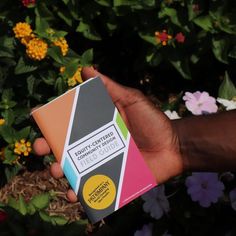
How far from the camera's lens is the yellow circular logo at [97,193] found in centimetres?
185

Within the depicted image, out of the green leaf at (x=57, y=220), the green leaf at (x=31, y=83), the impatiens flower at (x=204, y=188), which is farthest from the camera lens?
the green leaf at (x=31, y=83)

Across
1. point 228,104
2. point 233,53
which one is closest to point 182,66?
point 233,53

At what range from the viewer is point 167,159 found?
2.10 metres

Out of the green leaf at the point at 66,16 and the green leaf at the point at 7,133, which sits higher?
the green leaf at the point at 66,16

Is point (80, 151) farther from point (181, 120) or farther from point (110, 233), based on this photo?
point (110, 233)

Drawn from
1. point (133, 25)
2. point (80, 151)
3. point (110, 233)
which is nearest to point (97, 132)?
point (80, 151)

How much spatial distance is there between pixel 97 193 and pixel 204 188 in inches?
21.7

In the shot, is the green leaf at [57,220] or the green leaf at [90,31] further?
the green leaf at [90,31]

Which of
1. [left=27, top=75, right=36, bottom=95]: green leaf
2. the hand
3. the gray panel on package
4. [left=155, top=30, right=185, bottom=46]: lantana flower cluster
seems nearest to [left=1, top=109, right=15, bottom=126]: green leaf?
[left=27, top=75, right=36, bottom=95]: green leaf

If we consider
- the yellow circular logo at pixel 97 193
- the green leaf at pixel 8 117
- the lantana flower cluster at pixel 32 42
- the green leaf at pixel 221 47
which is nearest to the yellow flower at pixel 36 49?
the lantana flower cluster at pixel 32 42

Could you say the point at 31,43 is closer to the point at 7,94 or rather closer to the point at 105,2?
the point at 7,94

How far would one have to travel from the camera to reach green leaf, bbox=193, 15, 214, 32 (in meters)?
2.69

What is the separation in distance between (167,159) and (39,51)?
0.67 meters

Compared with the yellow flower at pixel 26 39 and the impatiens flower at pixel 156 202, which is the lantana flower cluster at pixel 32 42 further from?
the impatiens flower at pixel 156 202
